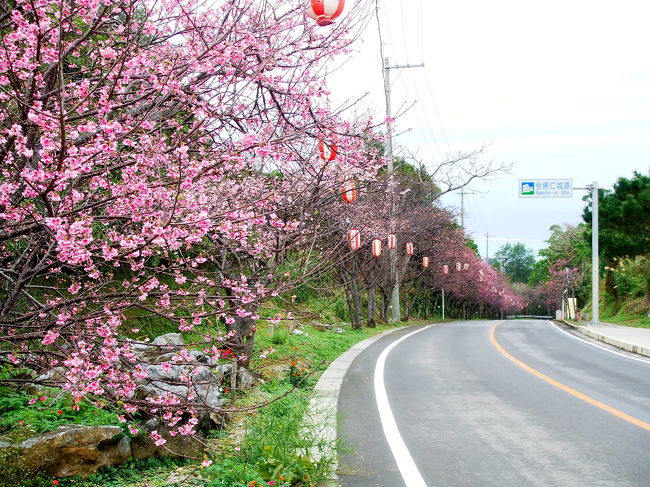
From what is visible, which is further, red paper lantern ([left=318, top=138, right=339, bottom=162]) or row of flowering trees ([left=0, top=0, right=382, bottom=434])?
red paper lantern ([left=318, top=138, right=339, bottom=162])

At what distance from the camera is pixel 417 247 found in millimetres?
37625

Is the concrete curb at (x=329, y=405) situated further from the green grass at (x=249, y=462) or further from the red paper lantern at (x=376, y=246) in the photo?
the red paper lantern at (x=376, y=246)

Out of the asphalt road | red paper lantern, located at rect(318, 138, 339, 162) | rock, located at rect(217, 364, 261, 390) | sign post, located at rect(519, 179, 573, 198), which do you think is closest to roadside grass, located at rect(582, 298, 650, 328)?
sign post, located at rect(519, 179, 573, 198)

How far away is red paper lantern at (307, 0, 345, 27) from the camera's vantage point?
5.19 meters

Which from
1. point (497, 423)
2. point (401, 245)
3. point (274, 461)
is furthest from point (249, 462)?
point (401, 245)

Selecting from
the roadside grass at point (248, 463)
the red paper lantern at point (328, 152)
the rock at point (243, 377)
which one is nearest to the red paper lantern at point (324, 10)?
the red paper lantern at point (328, 152)

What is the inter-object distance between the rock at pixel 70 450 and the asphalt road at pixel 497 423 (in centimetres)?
232

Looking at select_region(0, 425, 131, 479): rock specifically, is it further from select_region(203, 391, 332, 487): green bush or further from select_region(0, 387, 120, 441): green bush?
select_region(203, 391, 332, 487): green bush

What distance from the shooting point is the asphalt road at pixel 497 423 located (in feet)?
19.1

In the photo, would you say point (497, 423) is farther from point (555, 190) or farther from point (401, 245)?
point (401, 245)

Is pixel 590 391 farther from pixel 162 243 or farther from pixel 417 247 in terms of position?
pixel 417 247

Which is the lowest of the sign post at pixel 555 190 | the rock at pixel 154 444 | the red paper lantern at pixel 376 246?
the rock at pixel 154 444

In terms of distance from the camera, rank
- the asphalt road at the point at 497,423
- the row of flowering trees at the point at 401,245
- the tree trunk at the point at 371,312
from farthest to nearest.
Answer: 1. the tree trunk at the point at 371,312
2. the row of flowering trees at the point at 401,245
3. the asphalt road at the point at 497,423

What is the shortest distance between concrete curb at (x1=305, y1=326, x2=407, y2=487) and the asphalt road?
156 millimetres
